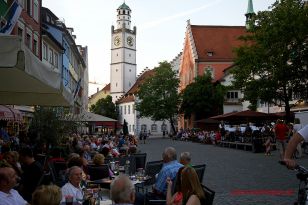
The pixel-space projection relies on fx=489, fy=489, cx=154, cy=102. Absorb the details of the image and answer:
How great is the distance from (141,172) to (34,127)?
11478mm

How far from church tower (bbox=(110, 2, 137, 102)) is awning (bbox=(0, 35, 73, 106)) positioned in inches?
4161

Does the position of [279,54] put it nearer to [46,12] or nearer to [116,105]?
[46,12]

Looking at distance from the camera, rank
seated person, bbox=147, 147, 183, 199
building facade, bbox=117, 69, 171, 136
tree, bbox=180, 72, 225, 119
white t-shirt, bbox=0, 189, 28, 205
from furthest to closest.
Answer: building facade, bbox=117, 69, 171, 136, tree, bbox=180, 72, 225, 119, seated person, bbox=147, 147, 183, 199, white t-shirt, bbox=0, 189, 28, 205

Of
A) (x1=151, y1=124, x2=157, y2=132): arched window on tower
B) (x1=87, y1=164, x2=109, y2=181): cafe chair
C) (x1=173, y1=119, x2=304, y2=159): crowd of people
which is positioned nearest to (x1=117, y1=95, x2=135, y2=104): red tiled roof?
(x1=151, y1=124, x2=157, y2=132): arched window on tower

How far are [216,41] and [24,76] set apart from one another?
7737cm

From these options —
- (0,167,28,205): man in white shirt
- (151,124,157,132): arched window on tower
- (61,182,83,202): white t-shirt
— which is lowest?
(61,182,83,202): white t-shirt

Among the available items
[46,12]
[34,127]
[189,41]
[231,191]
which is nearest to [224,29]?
[189,41]

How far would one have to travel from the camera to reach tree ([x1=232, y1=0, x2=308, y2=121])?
115ft

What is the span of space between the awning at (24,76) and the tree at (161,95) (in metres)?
70.4

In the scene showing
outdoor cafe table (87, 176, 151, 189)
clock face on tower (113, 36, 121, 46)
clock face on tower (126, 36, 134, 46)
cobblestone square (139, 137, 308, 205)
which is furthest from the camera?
clock face on tower (126, 36, 134, 46)

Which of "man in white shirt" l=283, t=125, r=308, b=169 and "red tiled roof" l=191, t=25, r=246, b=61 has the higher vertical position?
"red tiled roof" l=191, t=25, r=246, b=61

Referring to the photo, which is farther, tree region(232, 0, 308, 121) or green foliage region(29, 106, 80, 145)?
tree region(232, 0, 308, 121)

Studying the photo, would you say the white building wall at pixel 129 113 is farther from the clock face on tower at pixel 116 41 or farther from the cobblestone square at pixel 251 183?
the cobblestone square at pixel 251 183

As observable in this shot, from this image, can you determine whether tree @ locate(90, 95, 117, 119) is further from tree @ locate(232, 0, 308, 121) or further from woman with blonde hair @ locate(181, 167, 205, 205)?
woman with blonde hair @ locate(181, 167, 205, 205)
